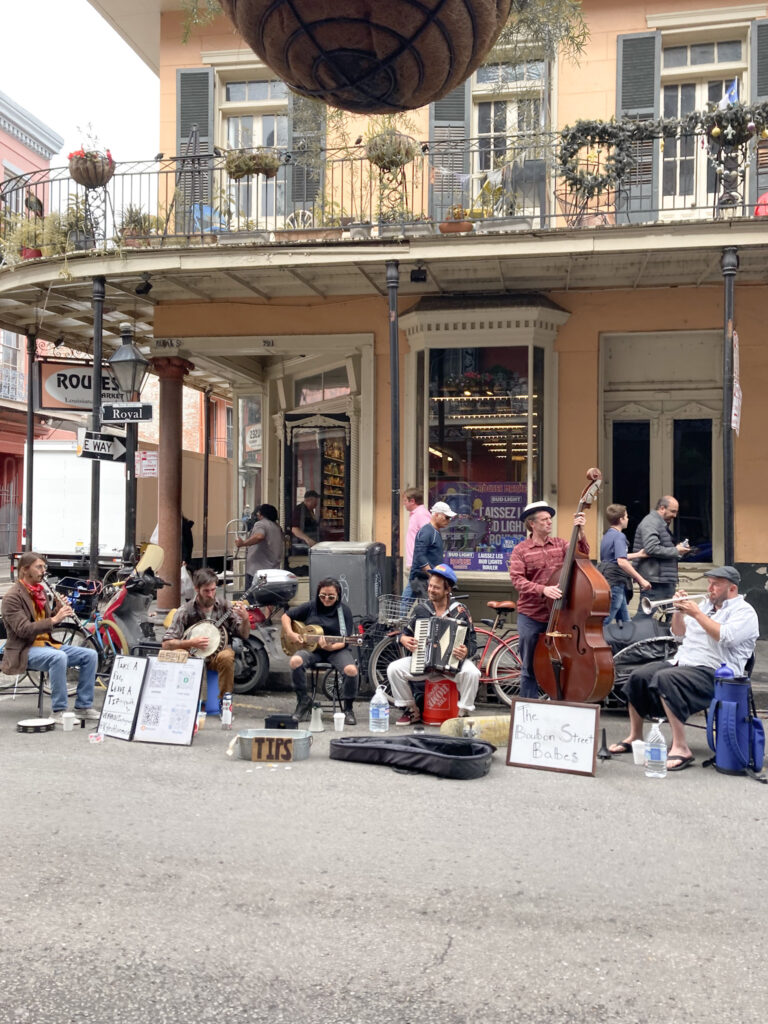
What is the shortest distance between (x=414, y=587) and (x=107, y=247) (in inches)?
226

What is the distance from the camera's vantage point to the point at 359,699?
945 cm

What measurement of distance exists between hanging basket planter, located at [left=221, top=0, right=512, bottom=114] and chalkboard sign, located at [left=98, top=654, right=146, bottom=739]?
17.3 ft

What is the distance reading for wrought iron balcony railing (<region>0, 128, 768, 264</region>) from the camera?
38.2 feet

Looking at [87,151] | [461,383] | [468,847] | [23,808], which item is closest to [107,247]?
[87,151]

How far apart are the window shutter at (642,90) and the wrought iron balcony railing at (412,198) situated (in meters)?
0.03

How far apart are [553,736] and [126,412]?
6.69 meters

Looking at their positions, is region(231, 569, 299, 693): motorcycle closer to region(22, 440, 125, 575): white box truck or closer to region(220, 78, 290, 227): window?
region(220, 78, 290, 227): window

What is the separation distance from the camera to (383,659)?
918cm

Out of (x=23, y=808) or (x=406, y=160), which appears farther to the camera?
(x=406, y=160)

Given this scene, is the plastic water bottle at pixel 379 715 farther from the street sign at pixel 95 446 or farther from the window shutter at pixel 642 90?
the window shutter at pixel 642 90

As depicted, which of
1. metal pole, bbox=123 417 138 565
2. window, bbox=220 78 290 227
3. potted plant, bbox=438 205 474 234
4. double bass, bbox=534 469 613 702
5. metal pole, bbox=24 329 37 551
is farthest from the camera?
window, bbox=220 78 290 227

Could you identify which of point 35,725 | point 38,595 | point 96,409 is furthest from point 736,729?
point 96,409

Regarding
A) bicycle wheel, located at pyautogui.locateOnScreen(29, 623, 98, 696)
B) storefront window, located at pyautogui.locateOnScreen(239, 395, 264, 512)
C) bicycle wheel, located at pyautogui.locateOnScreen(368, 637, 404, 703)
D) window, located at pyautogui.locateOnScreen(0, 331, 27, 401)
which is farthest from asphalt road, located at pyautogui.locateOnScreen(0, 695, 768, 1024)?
window, located at pyautogui.locateOnScreen(0, 331, 27, 401)

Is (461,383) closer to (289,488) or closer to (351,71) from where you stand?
(289,488)
